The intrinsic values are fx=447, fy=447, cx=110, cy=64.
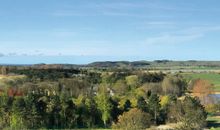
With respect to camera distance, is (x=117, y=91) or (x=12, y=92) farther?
(x=117, y=91)

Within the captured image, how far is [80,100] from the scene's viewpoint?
3627 inches

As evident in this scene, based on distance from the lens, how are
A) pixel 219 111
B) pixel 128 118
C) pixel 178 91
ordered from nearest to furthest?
pixel 128 118 → pixel 219 111 → pixel 178 91

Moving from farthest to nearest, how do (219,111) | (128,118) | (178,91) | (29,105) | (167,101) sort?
(178,91), (219,111), (167,101), (29,105), (128,118)

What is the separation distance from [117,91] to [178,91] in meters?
24.9

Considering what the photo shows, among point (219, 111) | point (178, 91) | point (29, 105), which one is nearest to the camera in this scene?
point (29, 105)

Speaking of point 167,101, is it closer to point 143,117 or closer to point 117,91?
point 143,117

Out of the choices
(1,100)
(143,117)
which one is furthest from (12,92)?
(143,117)

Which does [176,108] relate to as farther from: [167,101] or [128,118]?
[128,118]

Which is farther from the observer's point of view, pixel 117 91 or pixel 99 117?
pixel 117 91

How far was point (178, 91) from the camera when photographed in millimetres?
149500

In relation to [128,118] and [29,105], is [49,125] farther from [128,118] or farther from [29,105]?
[128,118]

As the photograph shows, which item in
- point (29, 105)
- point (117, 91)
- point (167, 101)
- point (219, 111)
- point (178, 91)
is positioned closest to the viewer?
point (29, 105)

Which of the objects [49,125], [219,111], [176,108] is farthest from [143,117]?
[219,111]

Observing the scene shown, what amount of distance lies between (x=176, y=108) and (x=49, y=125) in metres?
25.5
